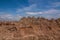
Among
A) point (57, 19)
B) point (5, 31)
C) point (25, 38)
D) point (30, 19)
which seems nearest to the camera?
point (25, 38)

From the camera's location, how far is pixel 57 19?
331 inches

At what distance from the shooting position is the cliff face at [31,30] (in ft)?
21.5

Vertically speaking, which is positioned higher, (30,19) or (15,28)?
(30,19)

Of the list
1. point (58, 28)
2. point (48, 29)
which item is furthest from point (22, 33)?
point (58, 28)

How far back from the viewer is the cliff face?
6.55 m

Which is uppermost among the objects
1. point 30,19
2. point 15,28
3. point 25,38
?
point 30,19

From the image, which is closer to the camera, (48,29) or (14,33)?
(14,33)

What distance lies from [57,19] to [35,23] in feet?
6.40

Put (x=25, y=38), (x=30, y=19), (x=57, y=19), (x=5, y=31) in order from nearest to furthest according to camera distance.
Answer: (x=25, y=38)
(x=5, y=31)
(x=30, y=19)
(x=57, y=19)

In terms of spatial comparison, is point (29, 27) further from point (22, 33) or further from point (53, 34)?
point (53, 34)

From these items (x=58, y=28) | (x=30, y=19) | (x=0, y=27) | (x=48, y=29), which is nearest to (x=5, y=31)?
(x=0, y=27)

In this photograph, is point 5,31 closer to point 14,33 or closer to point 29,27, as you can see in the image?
point 14,33

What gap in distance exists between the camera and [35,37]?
655 cm

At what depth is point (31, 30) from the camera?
6973 millimetres
